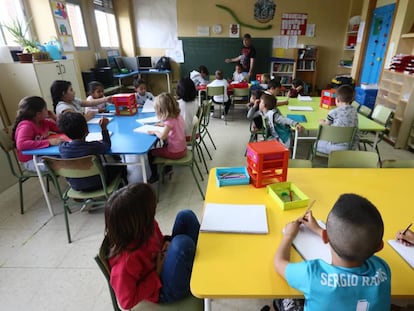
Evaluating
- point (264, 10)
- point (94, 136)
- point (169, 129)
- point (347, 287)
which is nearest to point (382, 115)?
point (169, 129)

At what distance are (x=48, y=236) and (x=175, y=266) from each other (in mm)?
1757

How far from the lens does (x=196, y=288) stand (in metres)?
0.90

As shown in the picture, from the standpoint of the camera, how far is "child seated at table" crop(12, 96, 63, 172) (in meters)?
2.22

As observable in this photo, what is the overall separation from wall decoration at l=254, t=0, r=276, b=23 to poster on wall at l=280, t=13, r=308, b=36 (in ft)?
1.14

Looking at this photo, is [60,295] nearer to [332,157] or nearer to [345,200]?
[345,200]

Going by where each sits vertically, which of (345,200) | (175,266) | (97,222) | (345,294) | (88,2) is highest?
(88,2)

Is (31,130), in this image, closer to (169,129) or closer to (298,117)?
(169,129)

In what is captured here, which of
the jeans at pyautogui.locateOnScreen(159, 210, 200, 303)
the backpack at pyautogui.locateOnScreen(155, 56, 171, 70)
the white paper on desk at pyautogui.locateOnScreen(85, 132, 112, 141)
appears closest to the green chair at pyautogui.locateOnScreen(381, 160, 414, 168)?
the jeans at pyautogui.locateOnScreen(159, 210, 200, 303)

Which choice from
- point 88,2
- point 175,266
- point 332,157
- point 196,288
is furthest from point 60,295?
point 88,2

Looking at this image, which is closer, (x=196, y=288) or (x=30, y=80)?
(x=196, y=288)

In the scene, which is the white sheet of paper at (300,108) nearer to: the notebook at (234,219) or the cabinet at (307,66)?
the notebook at (234,219)

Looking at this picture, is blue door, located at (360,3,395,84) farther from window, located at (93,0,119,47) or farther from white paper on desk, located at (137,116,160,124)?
window, located at (93,0,119,47)

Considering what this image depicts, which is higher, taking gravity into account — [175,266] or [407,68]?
[407,68]

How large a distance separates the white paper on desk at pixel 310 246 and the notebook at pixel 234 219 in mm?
147
